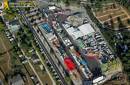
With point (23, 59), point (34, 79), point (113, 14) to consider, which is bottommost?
point (34, 79)

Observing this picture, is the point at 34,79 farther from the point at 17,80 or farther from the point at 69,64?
the point at 69,64

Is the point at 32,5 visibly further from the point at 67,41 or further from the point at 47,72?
the point at 47,72

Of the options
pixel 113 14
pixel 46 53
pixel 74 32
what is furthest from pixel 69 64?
pixel 113 14

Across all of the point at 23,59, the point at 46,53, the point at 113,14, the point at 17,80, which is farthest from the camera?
the point at 113,14

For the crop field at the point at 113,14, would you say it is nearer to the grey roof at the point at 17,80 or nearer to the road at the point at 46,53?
the road at the point at 46,53

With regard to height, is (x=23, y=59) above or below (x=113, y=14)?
below

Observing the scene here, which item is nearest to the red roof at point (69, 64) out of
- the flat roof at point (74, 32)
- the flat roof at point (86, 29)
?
the flat roof at point (74, 32)

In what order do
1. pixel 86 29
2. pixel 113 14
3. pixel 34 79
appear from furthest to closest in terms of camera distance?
pixel 113 14, pixel 86 29, pixel 34 79
